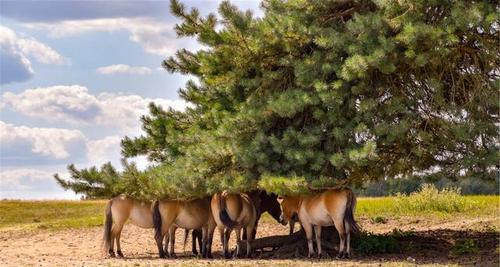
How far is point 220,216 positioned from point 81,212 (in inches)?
809

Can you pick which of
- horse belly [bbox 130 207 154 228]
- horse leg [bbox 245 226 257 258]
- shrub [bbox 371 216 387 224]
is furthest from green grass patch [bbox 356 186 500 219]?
horse belly [bbox 130 207 154 228]

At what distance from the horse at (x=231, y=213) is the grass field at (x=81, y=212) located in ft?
25.2

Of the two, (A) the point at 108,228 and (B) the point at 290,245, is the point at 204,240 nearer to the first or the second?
(B) the point at 290,245

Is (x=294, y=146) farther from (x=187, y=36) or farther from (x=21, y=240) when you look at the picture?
(x=21, y=240)

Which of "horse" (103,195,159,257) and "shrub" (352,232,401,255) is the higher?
"horse" (103,195,159,257)

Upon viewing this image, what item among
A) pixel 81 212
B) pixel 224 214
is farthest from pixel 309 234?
pixel 81 212

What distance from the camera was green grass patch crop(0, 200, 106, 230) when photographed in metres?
27.9

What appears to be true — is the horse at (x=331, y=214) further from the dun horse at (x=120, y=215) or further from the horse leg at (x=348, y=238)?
the dun horse at (x=120, y=215)

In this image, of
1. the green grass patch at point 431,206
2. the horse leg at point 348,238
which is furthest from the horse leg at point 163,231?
the green grass patch at point 431,206

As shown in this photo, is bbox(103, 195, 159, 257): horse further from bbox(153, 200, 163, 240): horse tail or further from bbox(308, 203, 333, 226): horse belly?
bbox(308, 203, 333, 226): horse belly

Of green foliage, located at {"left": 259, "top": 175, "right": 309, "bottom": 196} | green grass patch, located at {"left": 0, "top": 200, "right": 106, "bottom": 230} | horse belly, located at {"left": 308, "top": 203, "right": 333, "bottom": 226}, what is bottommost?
horse belly, located at {"left": 308, "top": 203, "right": 333, "bottom": 226}

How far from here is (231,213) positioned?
55.8 feet

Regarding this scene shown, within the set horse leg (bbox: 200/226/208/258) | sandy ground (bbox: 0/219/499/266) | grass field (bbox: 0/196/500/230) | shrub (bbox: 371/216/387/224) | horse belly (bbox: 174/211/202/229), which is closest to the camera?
sandy ground (bbox: 0/219/499/266)

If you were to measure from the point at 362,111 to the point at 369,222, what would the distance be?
31.8ft
